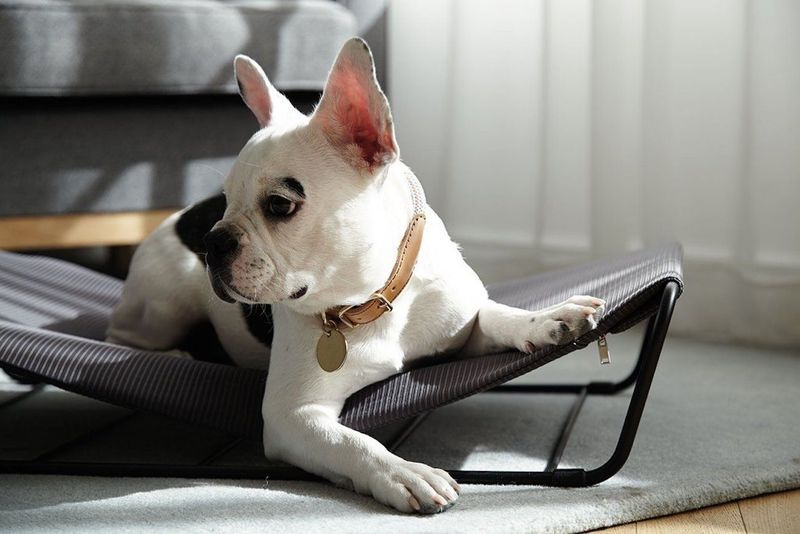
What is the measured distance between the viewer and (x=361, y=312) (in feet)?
5.32

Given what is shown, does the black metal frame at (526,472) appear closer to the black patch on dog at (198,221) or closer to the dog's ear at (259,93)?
the black patch on dog at (198,221)

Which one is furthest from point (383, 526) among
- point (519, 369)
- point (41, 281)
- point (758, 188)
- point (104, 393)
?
point (758, 188)

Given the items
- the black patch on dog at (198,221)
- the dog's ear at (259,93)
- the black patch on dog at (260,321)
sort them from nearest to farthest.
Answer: the dog's ear at (259,93), the black patch on dog at (260,321), the black patch on dog at (198,221)

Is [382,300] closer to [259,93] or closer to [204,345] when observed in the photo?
[259,93]

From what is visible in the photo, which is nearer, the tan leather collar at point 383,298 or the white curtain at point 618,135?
the tan leather collar at point 383,298

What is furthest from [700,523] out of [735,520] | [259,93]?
[259,93]

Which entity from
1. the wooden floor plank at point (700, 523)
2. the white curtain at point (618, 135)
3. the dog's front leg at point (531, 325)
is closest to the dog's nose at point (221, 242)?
the dog's front leg at point (531, 325)

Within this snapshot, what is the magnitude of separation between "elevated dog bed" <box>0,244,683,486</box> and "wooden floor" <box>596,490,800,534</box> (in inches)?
4.1

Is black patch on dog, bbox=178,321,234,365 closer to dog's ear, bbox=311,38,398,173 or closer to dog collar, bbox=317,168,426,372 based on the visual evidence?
dog collar, bbox=317,168,426,372

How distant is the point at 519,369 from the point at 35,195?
169 cm

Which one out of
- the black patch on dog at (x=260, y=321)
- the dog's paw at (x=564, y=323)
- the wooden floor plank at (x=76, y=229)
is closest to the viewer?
the dog's paw at (x=564, y=323)

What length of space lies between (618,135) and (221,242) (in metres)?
1.80

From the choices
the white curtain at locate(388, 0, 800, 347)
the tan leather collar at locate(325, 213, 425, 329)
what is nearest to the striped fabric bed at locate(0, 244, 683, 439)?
the tan leather collar at locate(325, 213, 425, 329)

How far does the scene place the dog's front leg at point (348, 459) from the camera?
1.44 meters
